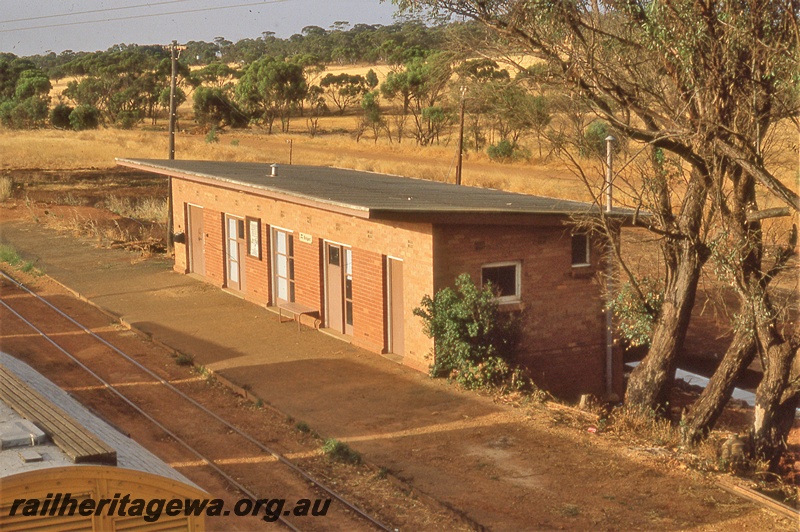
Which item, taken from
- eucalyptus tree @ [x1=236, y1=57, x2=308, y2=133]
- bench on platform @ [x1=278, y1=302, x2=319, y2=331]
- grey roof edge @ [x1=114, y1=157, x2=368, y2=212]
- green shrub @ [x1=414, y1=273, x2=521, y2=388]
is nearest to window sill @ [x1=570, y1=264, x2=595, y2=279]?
green shrub @ [x1=414, y1=273, x2=521, y2=388]

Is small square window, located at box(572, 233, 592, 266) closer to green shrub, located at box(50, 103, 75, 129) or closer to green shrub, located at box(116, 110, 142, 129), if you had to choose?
green shrub, located at box(116, 110, 142, 129)

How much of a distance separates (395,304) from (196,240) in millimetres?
10442

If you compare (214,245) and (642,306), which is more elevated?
(642,306)

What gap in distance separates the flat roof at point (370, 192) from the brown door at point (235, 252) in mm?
1319

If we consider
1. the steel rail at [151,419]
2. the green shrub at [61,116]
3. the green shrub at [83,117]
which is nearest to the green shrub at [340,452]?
the steel rail at [151,419]

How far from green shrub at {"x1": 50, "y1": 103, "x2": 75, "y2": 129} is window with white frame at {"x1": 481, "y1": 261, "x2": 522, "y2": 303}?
73579 mm

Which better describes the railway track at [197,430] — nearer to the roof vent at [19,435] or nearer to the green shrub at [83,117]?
the roof vent at [19,435]

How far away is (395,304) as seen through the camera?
17672 mm

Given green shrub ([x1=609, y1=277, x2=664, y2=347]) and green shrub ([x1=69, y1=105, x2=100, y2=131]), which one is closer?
green shrub ([x1=609, y1=277, x2=664, y2=347])

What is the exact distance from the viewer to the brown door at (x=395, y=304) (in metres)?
17.5

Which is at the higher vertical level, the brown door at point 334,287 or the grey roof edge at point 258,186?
the grey roof edge at point 258,186

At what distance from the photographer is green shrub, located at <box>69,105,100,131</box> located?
8019 centimetres

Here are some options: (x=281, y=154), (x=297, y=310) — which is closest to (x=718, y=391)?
(x=297, y=310)

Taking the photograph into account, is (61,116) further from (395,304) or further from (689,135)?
(689,135)
